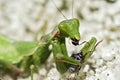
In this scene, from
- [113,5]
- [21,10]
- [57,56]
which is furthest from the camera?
[21,10]

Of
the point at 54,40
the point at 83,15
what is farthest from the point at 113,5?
the point at 54,40

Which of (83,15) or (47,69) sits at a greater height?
(83,15)

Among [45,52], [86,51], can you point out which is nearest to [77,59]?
[86,51]

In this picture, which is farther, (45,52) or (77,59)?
(45,52)

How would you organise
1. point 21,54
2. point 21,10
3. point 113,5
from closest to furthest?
1. point 21,54
2. point 113,5
3. point 21,10

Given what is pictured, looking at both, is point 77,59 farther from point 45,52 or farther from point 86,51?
point 45,52

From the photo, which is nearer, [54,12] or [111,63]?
[111,63]

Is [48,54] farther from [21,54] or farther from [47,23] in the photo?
[47,23]
